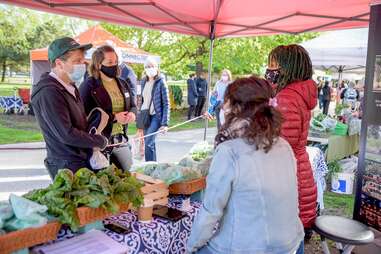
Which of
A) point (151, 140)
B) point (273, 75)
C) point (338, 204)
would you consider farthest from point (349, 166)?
point (273, 75)

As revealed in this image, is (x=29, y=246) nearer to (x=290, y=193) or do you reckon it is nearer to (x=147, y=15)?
(x=290, y=193)

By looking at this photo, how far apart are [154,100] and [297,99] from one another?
9.64 feet

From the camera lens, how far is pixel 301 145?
227cm

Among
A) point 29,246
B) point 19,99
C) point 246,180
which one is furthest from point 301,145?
point 19,99

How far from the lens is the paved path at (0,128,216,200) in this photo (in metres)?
5.15

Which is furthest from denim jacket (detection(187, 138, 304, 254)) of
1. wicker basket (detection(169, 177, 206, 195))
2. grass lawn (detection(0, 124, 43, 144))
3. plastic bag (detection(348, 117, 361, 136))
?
grass lawn (detection(0, 124, 43, 144))

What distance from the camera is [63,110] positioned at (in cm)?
202

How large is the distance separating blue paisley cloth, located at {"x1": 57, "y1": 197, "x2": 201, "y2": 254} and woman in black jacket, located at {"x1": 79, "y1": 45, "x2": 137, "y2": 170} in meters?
1.21

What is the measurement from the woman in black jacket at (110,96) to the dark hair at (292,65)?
4.20ft

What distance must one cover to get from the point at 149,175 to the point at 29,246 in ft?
2.63

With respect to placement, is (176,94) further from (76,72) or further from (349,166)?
(76,72)

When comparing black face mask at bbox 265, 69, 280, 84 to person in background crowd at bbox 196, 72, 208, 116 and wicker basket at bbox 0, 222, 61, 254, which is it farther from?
person in background crowd at bbox 196, 72, 208, 116

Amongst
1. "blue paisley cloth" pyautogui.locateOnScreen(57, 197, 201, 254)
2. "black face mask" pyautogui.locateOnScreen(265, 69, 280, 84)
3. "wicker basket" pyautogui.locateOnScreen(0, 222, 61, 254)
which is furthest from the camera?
"black face mask" pyautogui.locateOnScreen(265, 69, 280, 84)

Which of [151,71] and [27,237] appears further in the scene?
[151,71]
